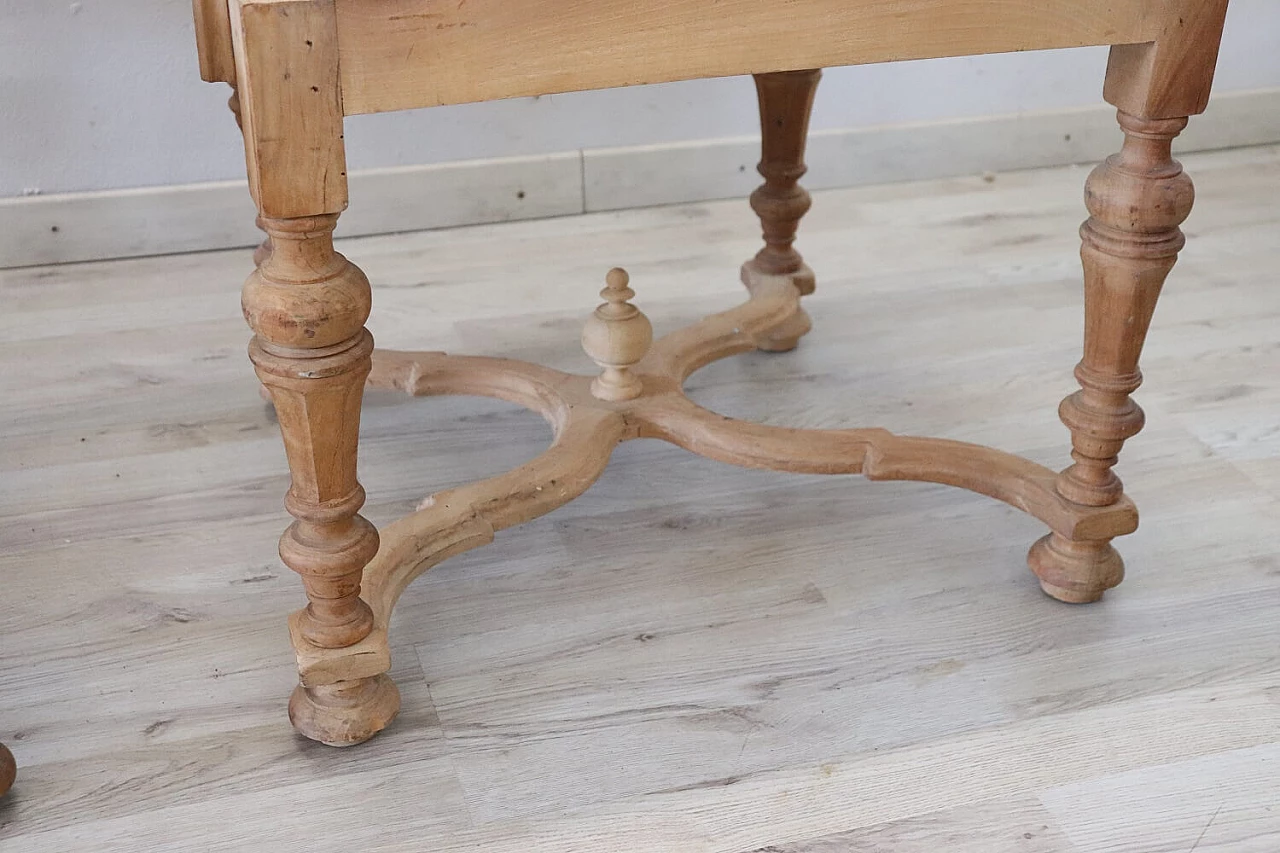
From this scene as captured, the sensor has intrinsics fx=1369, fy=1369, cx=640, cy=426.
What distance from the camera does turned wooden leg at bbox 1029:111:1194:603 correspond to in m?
1.05

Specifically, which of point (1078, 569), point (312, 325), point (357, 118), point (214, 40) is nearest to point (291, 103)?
point (312, 325)

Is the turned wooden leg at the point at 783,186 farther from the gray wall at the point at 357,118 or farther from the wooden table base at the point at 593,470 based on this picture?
the gray wall at the point at 357,118

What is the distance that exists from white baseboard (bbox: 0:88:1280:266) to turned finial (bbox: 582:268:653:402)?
824 mm

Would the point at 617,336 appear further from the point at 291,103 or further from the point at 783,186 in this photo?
the point at 291,103

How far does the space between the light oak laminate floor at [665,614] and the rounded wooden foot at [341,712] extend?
0.01 meters

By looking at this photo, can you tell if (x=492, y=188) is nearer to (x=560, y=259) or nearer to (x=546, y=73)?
(x=560, y=259)

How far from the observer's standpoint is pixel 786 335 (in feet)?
5.51

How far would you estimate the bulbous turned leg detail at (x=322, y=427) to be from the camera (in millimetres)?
879

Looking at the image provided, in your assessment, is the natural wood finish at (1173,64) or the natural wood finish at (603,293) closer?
the natural wood finish at (603,293)

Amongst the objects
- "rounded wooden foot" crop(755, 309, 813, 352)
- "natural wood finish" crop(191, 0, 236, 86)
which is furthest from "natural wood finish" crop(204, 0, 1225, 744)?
"rounded wooden foot" crop(755, 309, 813, 352)

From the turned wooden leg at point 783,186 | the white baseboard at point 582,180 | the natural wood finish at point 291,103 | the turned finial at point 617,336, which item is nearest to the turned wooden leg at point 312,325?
the natural wood finish at point 291,103

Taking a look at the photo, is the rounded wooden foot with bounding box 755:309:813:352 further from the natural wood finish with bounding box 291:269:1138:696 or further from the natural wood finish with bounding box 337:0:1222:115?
the natural wood finish with bounding box 337:0:1222:115

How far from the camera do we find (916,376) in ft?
5.38

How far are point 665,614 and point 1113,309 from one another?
1.48ft
